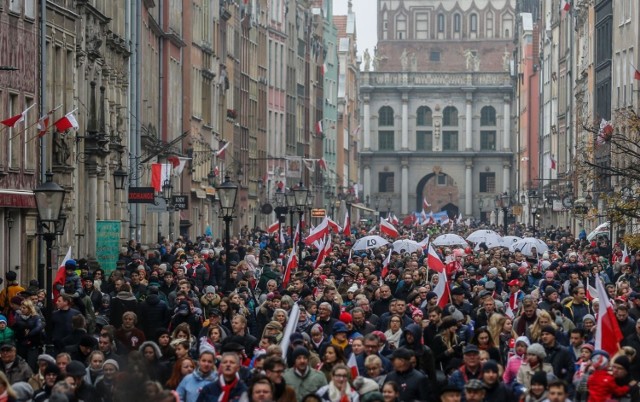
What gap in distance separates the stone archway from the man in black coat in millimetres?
145418

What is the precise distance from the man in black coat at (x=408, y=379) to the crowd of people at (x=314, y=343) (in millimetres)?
12

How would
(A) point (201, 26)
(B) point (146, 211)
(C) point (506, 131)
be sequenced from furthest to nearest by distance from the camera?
(C) point (506, 131) → (A) point (201, 26) → (B) point (146, 211)

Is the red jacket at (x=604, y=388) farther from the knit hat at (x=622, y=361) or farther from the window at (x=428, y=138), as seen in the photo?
the window at (x=428, y=138)

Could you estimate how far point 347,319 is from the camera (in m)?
22.0

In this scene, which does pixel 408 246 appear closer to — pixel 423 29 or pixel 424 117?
pixel 424 117

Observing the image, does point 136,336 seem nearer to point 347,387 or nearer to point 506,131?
point 347,387

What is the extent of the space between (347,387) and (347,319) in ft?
19.6

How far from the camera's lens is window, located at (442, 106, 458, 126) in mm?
163500

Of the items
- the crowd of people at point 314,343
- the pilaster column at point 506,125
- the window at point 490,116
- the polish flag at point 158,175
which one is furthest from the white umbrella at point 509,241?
the window at point 490,116

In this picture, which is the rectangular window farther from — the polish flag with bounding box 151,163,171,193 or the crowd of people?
the crowd of people

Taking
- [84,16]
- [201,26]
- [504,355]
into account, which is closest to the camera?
[504,355]

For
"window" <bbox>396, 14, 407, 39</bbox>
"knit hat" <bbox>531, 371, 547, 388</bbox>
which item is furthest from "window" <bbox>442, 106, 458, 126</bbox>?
"knit hat" <bbox>531, 371, 547, 388</bbox>

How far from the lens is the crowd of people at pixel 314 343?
15.9 m

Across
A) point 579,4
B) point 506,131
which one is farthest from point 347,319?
point 506,131
